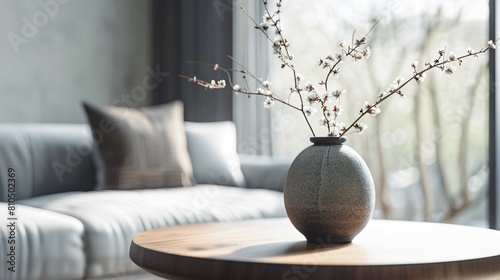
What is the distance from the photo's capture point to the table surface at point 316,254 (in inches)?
45.4

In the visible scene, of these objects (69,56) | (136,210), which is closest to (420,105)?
(136,210)

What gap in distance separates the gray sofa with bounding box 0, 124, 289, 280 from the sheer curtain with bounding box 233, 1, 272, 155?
0.67 meters

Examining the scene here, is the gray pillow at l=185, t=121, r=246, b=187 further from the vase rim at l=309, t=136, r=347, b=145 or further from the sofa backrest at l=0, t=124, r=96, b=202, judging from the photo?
the vase rim at l=309, t=136, r=347, b=145

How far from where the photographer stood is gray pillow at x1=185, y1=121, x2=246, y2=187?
10.6 feet

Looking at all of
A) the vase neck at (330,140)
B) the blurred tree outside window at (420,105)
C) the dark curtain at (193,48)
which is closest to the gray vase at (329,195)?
the vase neck at (330,140)

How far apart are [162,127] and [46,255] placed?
119 centimetres

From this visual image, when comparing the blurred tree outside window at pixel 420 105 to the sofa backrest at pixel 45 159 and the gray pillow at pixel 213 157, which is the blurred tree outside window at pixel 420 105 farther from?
the sofa backrest at pixel 45 159

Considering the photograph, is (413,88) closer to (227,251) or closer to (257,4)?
(257,4)

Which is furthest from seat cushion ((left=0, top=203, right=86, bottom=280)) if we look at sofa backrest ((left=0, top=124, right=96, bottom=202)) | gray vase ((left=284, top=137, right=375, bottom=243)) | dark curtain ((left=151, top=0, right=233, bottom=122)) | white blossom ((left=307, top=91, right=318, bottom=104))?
dark curtain ((left=151, top=0, right=233, bottom=122))

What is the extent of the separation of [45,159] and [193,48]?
1.64m

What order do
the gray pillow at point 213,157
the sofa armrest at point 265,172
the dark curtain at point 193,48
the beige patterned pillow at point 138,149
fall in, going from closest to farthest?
the beige patterned pillow at point 138,149, the sofa armrest at point 265,172, the gray pillow at point 213,157, the dark curtain at point 193,48

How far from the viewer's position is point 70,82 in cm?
399

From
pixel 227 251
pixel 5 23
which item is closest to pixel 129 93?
pixel 5 23

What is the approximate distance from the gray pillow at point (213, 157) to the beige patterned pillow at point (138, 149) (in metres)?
0.11
